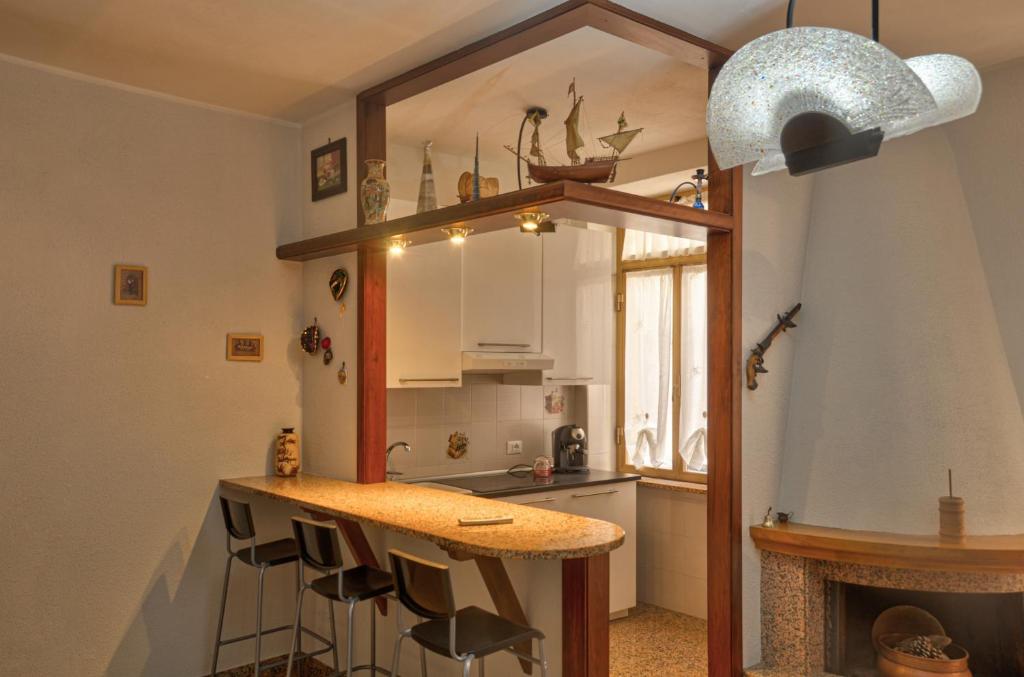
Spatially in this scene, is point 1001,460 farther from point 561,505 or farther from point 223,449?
point 223,449

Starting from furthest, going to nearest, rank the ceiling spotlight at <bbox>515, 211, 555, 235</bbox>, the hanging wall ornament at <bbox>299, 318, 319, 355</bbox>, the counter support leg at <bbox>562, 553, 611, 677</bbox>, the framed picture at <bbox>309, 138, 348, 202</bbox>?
the hanging wall ornament at <bbox>299, 318, 319, 355</bbox>, the framed picture at <bbox>309, 138, 348, 202</bbox>, the ceiling spotlight at <bbox>515, 211, 555, 235</bbox>, the counter support leg at <bbox>562, 553, 611, 677</bbox>

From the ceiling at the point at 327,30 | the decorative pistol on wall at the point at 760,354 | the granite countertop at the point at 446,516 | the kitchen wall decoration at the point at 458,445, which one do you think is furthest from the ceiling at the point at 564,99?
the granite countertop at the point at 446,516

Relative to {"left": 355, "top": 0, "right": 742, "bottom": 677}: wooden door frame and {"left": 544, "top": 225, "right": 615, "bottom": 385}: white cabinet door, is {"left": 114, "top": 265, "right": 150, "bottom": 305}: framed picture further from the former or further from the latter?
{"left": 544, "top": 225, "right": 615, "bottom": 385}: white cabinet door

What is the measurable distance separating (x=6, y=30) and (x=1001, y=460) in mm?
4259

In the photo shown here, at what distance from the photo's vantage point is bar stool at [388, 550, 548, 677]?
2.48 metres

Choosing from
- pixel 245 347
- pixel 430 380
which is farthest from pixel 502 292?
pixel 245 347

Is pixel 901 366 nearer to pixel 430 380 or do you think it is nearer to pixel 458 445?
pixel 430 380

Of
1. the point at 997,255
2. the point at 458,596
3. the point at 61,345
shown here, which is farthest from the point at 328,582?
the point at 997,255

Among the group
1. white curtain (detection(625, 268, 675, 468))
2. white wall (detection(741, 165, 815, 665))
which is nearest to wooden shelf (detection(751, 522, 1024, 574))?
white wall (detection(741, 165, 815, 665))

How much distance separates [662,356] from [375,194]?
2.42 meters

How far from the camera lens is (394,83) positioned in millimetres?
3654

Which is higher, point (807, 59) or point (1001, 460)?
point (807, 59)

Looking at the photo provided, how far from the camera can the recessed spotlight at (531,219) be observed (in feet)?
9.45

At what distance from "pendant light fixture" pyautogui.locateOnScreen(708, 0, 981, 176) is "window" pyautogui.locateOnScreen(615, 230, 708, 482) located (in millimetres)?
3504
